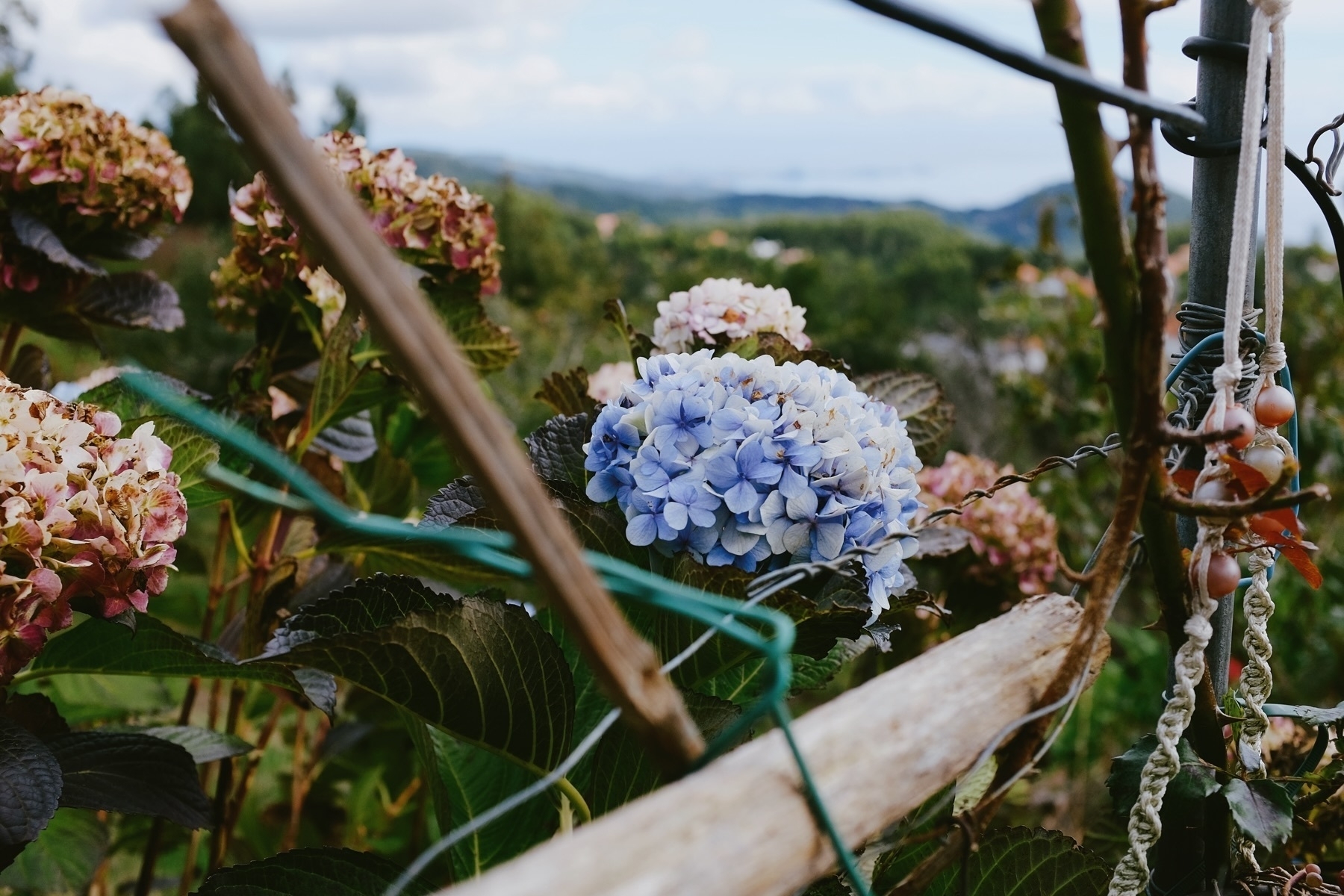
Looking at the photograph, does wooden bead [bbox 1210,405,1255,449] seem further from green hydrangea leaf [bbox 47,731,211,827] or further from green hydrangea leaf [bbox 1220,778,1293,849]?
green hydrangea leaf [bbox 47,731,211,827]

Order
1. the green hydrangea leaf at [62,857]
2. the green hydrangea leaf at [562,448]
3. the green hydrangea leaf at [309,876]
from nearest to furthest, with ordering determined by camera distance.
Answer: the green hydrangea leaf at [309,876], the green hydrangea leaf at [562,448], the green hydrangea leaf at [62,857]

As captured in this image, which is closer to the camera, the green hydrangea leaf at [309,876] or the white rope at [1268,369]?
the white rope at [1268,369]

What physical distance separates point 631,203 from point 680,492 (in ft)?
88.0

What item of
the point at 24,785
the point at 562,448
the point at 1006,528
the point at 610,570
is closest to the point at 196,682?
the point at 24,785

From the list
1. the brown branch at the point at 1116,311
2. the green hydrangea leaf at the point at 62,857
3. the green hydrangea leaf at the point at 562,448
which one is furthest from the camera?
the green hydrangea leaf at the point at 62,857

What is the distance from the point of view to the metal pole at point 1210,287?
2.15 feet

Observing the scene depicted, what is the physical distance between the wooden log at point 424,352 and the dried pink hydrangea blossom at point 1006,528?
3.52 feet

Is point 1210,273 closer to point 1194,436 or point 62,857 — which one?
point 1194,436

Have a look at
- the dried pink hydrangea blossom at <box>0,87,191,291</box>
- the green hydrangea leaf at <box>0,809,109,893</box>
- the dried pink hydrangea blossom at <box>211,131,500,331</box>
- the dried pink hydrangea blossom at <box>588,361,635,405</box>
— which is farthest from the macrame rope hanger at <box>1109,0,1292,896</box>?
the dried pink hydrangea blossom at <box>0,87,191,291</box>

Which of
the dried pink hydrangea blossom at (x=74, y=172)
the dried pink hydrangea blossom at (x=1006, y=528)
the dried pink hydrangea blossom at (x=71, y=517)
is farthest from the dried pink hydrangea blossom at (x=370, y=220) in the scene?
the dried pink hydrangea blossom at (x=1006, y=528)

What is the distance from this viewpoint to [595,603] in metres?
0.37

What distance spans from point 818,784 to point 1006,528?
42.5 inches

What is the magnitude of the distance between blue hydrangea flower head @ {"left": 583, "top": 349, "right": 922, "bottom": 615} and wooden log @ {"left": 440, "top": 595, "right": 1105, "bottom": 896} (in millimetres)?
164

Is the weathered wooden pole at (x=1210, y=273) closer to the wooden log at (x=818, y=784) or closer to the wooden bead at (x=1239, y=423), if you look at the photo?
the wooden bead at (x=1239, y=423)
